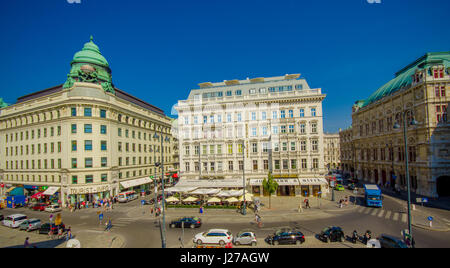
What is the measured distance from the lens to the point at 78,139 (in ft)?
133

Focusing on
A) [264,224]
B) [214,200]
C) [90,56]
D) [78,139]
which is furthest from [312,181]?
[90,56]

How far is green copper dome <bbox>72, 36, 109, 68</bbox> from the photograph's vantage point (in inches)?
1841

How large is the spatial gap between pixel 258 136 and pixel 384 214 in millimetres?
24143

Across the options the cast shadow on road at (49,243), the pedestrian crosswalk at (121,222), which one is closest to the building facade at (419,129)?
the pedestrian crosswalk at (121,222)

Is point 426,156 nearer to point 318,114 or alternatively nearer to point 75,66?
point 318,114

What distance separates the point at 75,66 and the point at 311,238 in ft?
180

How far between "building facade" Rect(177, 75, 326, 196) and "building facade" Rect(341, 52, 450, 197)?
53.3 feet

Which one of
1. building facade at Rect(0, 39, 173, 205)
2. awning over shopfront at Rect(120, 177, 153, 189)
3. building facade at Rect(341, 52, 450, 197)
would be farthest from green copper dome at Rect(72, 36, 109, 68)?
building facade at Rect(341, 52, 450, 197)

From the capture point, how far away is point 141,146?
55.2 m

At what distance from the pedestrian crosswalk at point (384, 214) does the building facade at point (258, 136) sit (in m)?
8.97

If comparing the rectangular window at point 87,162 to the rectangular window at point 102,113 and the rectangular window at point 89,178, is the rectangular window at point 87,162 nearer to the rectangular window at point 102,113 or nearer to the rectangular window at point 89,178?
the rectangular window at point 89,178

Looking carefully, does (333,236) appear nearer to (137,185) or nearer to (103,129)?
(103,129)

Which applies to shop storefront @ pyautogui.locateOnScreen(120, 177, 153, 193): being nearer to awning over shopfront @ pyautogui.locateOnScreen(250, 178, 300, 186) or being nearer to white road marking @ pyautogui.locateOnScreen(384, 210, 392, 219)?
awning over shopfront @ pyautogui.locateOnScreen(250, 178, 300, 186)
